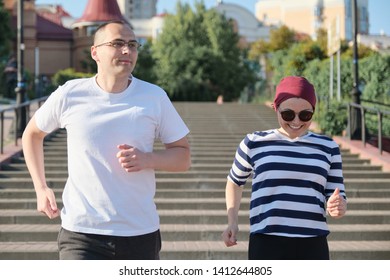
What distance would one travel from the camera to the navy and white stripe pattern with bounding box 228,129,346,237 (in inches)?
108

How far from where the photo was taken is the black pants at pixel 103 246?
2.62 m

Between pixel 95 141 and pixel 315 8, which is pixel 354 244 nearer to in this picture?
pixel 95 141

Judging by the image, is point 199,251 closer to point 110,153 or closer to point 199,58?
point 110,153

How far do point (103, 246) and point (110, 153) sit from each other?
35cm

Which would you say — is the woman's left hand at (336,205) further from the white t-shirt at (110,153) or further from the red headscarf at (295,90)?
the white t-shirt at (110,153)

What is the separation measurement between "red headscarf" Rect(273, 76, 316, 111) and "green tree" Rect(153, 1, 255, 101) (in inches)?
1159

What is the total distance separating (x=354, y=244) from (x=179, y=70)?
92.5 feet

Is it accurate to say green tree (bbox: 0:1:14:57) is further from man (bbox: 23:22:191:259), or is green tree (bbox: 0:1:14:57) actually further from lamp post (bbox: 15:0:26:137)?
man (bbox: 23:22:191:259)

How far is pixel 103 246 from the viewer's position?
2623 mm

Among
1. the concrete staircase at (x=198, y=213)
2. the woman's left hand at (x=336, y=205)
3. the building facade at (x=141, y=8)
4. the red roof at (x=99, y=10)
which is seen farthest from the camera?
the building facade at (x=141, y=8)

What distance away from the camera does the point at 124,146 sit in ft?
8.16

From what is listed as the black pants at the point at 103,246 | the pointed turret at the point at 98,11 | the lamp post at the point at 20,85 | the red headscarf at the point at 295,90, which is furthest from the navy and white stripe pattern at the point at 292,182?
the pointed turret at the point at 98,11

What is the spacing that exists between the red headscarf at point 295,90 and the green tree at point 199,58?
29430 mm

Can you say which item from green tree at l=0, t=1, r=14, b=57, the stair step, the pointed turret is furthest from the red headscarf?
the pointed turret
